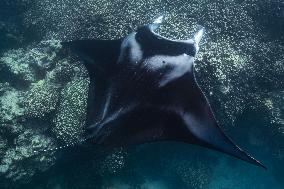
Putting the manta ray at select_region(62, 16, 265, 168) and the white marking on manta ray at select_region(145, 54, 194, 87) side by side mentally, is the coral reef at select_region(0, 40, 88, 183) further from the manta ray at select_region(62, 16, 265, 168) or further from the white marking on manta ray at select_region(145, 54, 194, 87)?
the white marking on manta ray at select_region(145, 54, 194, 87)

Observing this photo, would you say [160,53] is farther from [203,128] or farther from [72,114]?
[72,114]

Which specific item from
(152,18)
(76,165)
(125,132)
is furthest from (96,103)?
(152,18)

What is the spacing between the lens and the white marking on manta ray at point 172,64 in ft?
11.3

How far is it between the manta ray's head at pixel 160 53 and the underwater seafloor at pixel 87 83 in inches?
67.6

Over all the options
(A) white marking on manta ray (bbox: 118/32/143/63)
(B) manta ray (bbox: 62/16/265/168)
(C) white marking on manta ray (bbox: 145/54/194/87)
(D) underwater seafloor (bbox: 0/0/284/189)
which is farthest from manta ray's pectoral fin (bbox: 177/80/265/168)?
(D) underwater seafloor (bbox: 0/0/284/189)

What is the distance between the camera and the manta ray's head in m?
3.49

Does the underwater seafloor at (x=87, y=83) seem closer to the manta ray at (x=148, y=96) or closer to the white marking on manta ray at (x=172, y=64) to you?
the manta ray at (x=148, y=96)

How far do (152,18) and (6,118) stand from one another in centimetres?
326

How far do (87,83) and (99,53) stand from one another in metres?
1.47

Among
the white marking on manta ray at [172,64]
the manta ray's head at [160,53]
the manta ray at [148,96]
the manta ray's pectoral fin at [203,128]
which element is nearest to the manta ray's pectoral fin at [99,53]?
the manta ray at [148,96]

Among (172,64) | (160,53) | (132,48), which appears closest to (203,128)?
(172,64)

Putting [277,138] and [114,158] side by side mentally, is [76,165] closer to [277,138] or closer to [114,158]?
[114,158]

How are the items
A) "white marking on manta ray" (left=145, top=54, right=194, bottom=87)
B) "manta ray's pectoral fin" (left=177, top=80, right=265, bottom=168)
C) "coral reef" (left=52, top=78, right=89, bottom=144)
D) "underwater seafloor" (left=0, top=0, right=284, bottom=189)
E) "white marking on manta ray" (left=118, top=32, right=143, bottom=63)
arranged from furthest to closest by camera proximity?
"underwater seafloor" (left=0, top=0, right=284, bottom=189)
"coral reef" (left=52, top=78, right=89, bottom=144)
"white marking on manta ray" (left=118, top=32, right=143, bottom=63)
"white marking on manta ray" (left=145, top=54, right=194, bottom=87)
"manta ray's pectoral fin" (left=177, top=80, right=265, bottom=168)

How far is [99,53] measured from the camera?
3912 mm
